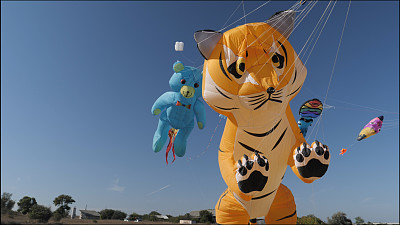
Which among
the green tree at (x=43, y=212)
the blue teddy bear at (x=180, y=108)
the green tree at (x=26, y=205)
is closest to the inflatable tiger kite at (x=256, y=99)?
the blue teddy bear at (x=180, y=108)

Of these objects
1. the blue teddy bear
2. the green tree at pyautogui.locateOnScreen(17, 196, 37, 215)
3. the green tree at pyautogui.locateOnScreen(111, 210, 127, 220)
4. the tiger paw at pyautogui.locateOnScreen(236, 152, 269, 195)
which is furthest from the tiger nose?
the green tree at pyautogui.locateOnScreen(111, 210, 127, 220)

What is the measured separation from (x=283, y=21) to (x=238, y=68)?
1225 millimetres

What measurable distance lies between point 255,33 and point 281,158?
205cm

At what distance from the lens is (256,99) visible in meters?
3.72

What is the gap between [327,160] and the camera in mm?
3307

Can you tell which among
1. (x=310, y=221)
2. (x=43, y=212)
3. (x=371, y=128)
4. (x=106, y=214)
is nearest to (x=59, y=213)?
(x=43, y=212)

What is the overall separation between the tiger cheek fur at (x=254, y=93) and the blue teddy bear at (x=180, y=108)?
2.22 meters

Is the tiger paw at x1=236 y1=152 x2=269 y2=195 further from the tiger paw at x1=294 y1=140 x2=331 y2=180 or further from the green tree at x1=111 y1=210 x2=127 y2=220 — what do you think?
the green tree at x1=111 y1=210 x2=127 y2=220

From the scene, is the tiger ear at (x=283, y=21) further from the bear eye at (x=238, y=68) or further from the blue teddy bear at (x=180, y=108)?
the blue teddy bear at (x=180, y=108)

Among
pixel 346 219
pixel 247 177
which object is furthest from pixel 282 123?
pixel 346 219

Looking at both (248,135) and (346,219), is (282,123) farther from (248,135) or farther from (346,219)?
(346,219)

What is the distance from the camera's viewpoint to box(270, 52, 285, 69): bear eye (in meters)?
3.88

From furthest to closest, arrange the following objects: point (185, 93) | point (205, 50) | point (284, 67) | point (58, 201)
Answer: point (58, 201)
point (185, 93)
point (205, 50)
point (284, 67)

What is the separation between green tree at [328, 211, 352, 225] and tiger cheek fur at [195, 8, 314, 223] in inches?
715
